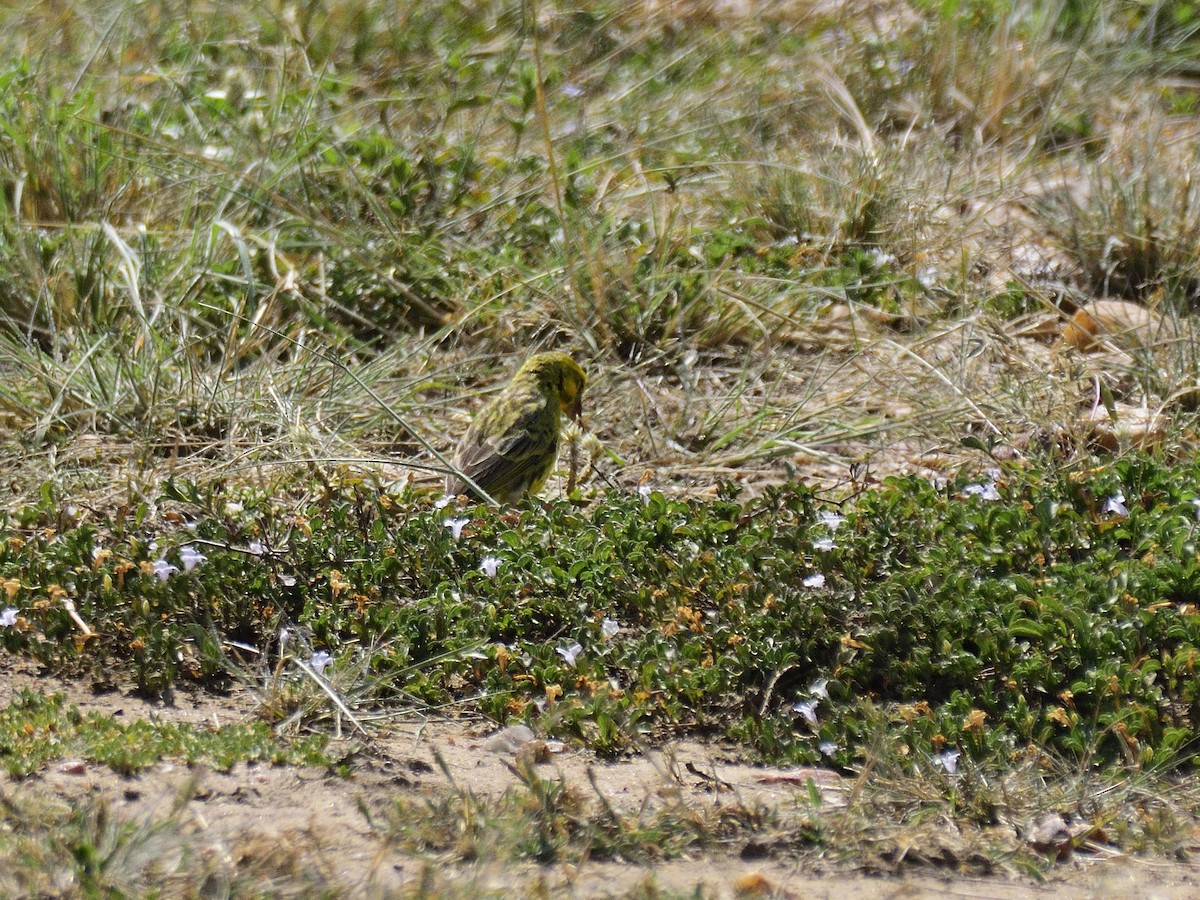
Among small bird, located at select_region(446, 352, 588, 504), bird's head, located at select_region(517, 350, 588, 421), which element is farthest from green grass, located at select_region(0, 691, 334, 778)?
bird's head, located at select_region(517, 350, 588, 421)

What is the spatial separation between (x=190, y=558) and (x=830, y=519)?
85.2 inches

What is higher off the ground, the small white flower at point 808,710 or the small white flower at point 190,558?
the small white flower at point 190,558

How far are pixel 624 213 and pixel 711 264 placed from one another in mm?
689

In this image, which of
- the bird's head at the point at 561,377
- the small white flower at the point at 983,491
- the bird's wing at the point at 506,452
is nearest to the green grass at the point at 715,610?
the small white flower at the point at 983,491

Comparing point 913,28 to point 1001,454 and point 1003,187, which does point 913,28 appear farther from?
point 1001,454

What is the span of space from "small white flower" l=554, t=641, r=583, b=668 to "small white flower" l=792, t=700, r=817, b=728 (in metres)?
0.68

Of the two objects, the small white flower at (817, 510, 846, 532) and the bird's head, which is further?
the bird's head

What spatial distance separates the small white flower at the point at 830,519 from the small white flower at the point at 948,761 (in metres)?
1.09

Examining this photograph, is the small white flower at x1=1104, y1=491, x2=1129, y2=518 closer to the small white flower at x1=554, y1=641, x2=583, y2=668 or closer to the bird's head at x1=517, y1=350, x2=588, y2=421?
the small white flower at x1=554, y1=641, x2=583, y2=668

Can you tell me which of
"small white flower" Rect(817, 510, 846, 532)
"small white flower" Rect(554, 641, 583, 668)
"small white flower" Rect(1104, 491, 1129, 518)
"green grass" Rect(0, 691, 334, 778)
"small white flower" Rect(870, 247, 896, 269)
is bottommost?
"small white flower" Rect(1104, 491, 1129, 518)

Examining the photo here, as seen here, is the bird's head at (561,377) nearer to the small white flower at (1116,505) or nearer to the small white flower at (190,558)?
the small white flower at (190,558)

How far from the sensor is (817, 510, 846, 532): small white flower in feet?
16.1

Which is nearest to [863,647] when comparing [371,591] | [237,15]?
[371,591]

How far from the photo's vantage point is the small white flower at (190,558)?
4.62 metres
